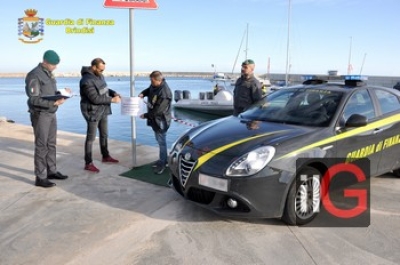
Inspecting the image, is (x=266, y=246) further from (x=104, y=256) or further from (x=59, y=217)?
(x=59, y=217)

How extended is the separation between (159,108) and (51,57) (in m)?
1.68

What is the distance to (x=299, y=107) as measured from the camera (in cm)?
457

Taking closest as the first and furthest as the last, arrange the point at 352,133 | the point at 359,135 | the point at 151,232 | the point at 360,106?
the point at 151,232
the point at 352,133
the point at 359,135
the point at 360,106

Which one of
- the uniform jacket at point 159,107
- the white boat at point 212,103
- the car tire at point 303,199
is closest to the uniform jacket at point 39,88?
the uniform jacket at point 159,107

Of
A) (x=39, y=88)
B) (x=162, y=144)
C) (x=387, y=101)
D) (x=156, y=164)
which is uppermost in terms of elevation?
(x=39, y=88)

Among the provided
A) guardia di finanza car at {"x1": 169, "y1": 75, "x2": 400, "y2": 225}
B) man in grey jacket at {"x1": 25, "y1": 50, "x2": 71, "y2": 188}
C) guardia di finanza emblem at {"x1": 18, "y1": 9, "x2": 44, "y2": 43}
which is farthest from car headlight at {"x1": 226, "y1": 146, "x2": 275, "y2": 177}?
guardia di finanza emblem at {"x1": 18, "y1": 9, "x2": 44, "y2": 43}

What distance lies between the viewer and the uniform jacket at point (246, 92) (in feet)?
19.7

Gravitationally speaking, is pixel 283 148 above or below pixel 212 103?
above

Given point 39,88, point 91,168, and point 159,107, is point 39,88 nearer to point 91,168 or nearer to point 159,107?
point 91,168

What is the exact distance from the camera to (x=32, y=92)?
15.4 ft

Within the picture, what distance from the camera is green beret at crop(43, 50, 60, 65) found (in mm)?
4820

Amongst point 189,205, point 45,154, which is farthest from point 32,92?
point 189,205

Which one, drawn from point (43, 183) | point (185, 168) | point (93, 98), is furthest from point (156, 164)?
point (185, 168)

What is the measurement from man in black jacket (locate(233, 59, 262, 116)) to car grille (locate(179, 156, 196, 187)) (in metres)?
2.31
